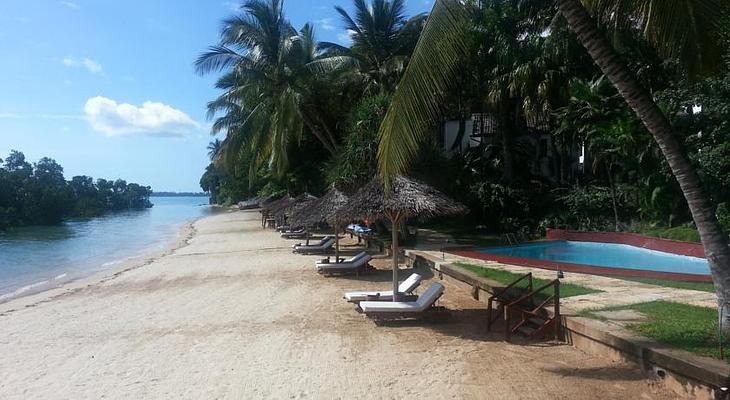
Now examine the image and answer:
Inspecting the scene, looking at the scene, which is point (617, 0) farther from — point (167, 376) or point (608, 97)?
point (608, 97)

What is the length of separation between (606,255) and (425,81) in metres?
12.6

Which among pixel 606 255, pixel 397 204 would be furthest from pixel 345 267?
pixel 606 255

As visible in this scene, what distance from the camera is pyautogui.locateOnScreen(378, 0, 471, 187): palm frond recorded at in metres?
5.73

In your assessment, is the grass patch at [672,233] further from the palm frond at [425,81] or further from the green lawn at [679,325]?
the palm frond at [425,81]

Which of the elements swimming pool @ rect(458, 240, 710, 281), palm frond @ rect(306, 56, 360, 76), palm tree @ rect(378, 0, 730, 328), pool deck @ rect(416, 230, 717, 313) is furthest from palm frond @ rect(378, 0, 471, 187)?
palm frond @ rect(306, 56, 360, 76)

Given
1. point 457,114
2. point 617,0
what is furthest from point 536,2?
point 617,0

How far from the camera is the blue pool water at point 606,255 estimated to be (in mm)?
13578

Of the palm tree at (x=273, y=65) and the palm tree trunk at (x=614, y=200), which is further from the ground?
the palm tree at (x=273, y=65)

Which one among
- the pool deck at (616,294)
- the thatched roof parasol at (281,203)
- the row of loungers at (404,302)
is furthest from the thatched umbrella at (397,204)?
the thatched roof parasol at (281,203)

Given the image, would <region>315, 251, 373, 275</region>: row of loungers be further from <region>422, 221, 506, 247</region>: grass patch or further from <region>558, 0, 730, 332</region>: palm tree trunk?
<region>558, 0, 730, 332</region>: palm tree trunk

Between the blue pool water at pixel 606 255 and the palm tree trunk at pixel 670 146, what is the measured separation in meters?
8.29

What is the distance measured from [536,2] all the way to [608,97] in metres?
5.37

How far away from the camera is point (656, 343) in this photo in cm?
542

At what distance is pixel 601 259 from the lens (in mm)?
15445
